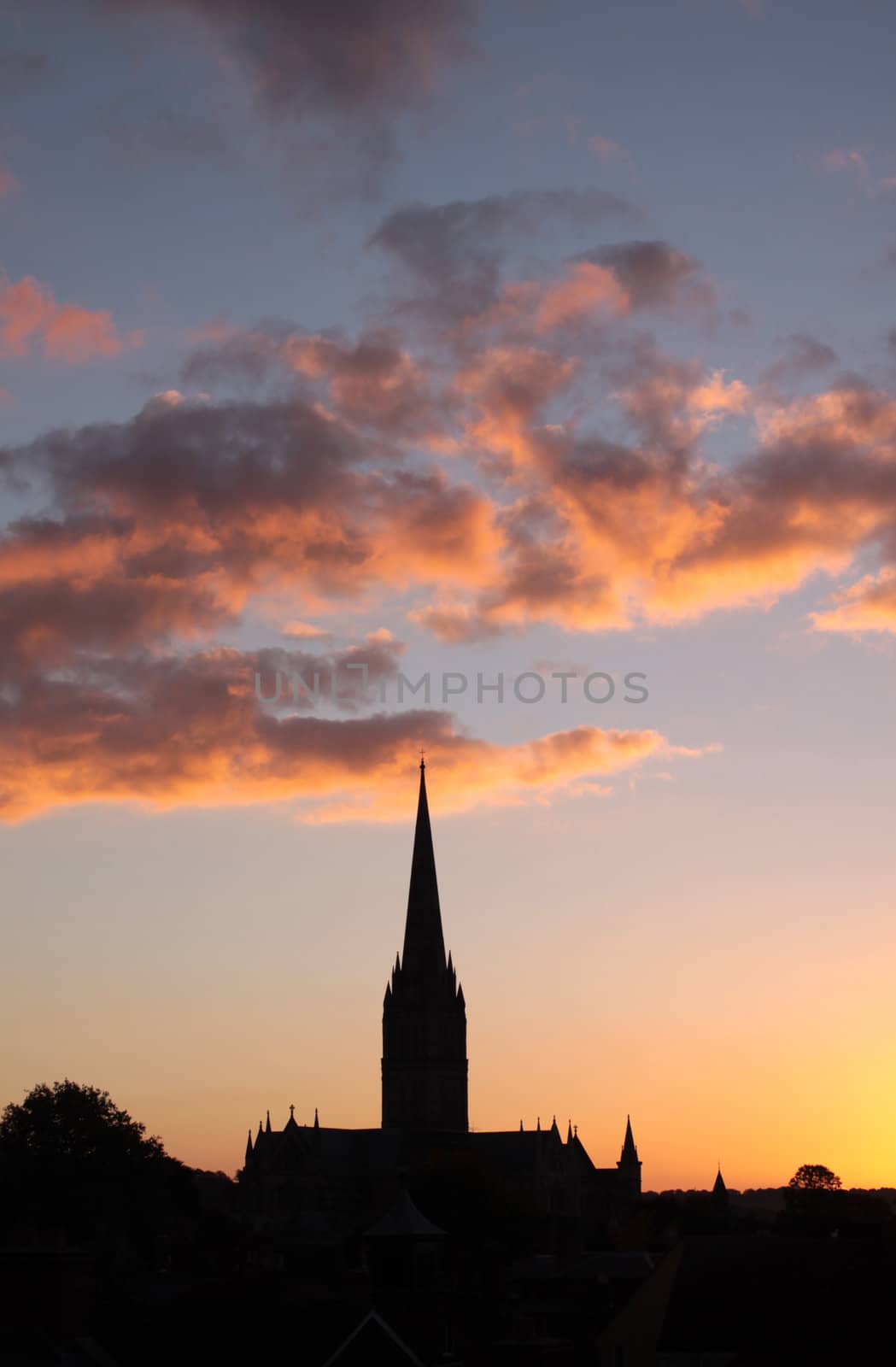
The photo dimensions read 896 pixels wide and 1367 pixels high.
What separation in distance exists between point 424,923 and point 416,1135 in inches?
853

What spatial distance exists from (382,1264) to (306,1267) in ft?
46.9

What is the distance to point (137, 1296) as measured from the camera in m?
89.8

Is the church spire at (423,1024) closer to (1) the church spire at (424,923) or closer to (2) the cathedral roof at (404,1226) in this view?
(1) the church spire at (424,923)

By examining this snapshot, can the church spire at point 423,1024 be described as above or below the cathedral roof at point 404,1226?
above

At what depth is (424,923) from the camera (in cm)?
18950

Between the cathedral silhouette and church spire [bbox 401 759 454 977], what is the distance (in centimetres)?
9

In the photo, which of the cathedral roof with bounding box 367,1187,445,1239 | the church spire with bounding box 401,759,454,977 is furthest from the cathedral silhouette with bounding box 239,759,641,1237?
the cathedral roof with bounding box 367,1187,445,1239

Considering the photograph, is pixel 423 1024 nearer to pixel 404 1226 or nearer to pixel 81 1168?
pixel 81 1168

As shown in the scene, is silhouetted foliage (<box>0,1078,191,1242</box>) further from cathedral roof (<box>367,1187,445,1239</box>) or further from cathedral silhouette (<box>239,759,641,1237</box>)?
cathedral roof (<box>367,1187,445,1239</box>)

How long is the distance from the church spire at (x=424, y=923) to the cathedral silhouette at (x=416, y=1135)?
9 cm

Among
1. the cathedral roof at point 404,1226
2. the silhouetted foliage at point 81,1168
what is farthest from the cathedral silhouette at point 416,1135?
the cathedral roof at point 404,1226

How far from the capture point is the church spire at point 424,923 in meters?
189

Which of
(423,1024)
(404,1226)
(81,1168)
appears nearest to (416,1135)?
(423,1024)

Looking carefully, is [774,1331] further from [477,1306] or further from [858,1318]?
[477,1306]
